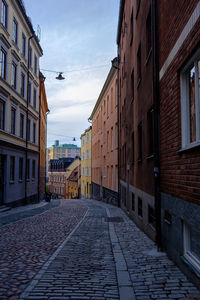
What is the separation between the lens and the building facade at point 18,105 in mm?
18281

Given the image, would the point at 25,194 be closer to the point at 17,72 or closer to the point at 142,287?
the point at 17,72

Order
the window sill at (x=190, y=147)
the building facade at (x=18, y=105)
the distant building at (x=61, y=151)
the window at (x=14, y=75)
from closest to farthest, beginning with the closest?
1. the window sill at (x=190, y=147)
2. the building facade at (x=18, y=105)
3. the window at (x=14, y=75)
4. the distant building at (x=61, y=151)

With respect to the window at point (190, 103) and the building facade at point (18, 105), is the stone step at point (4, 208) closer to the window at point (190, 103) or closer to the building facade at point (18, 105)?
the building facade at point (18, 105)

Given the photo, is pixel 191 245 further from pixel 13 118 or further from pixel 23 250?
pixel 13 118

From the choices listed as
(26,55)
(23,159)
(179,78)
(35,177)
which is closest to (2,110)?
(23,159)

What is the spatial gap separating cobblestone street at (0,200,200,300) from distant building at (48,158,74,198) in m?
68.9

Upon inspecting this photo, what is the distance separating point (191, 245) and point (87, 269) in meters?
2.00

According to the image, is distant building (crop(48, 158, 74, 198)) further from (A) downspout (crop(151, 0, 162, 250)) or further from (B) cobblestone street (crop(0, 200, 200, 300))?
(A) downspout (crop(151, 0, 162, 250))

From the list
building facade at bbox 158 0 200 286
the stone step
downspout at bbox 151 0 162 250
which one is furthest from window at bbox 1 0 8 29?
building facade at bbox 158 0 200 286

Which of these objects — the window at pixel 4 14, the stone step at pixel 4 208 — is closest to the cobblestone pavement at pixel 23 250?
the stone step at pixel 4 208

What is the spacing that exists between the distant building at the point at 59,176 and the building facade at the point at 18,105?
5162 centimetres

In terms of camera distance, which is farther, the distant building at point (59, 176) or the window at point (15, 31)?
the distant building at point (59, 176)

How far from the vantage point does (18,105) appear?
21.3m

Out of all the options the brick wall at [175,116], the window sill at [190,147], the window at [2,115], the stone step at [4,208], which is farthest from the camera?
the window at [2,115]
